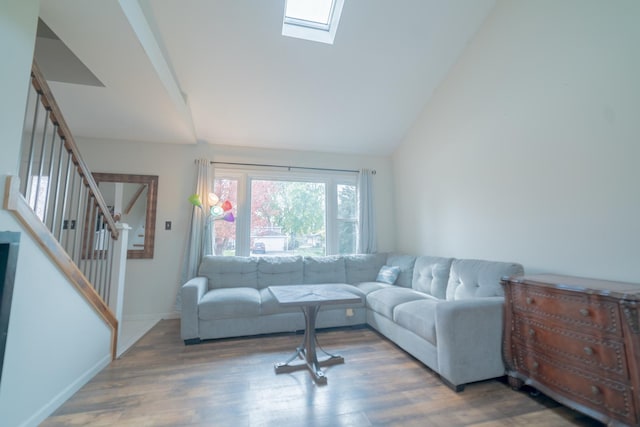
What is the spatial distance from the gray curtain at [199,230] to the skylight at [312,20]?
207 cm

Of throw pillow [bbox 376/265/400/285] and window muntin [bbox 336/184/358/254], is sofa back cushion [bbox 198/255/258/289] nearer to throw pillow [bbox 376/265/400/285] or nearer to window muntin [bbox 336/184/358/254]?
window muntin [bbox 336/184/358/254]

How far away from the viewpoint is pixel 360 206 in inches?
175

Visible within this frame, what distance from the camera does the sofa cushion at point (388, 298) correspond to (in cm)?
288

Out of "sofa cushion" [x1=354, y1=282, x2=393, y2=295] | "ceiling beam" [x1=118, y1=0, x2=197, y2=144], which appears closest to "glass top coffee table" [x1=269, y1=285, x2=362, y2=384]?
"sofa cushion" [x1=354, y1=282, x2=393, y2=295]

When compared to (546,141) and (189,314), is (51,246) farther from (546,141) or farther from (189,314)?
(546,141)

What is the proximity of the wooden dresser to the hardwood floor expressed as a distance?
19cm

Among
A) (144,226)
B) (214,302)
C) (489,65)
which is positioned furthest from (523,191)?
Result: (144,226)

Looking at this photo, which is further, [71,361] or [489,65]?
[489,65]

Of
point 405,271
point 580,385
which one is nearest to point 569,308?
point 580,385

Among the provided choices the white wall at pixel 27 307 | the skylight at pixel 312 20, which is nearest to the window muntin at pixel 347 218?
the skylight at pixel 312 20

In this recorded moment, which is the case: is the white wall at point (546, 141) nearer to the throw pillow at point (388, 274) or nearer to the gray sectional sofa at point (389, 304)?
the gray sectional sofa at point (389, 304)

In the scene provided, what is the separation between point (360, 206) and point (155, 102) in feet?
9.90

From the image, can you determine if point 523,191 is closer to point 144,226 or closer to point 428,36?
point 428,36

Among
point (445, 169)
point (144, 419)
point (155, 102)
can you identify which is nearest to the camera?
point (144, 419)
